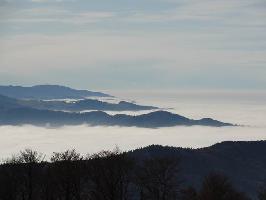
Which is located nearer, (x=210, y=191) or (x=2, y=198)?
(x=210, y=191)

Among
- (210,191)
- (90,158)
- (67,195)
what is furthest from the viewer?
(90,158)

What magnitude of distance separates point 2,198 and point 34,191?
9.87 metres

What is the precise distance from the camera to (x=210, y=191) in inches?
3942

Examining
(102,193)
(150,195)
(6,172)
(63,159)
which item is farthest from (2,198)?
(150,195)

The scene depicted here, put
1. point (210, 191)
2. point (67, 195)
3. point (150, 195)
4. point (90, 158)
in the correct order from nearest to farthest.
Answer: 1. point (210, 191)
2. point (67, 195)
3. point (150, 195)
4. point (90, 158)

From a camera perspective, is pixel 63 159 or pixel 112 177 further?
pixel 63 159

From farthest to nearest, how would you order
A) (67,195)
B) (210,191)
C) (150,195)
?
(150,195), (67,195), (210,191)

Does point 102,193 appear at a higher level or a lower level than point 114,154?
lower

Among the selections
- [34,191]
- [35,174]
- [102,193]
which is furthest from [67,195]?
[34,191]

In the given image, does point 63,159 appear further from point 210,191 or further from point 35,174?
point 210,191

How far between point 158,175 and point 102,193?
40.4 ft

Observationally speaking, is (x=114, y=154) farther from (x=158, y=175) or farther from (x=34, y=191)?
(x=34, y=191)

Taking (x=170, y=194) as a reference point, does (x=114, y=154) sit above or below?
above

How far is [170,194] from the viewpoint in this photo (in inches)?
4609
